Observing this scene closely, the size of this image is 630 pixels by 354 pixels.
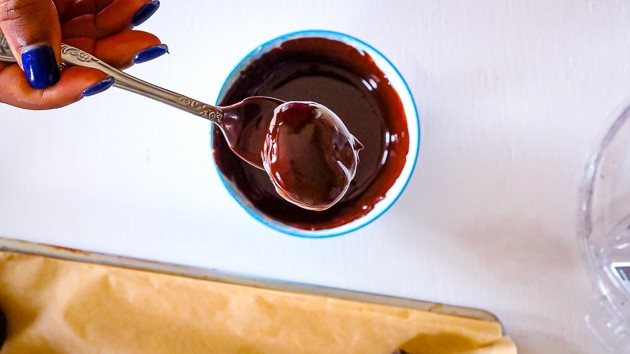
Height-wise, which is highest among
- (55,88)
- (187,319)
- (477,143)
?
(477,143)

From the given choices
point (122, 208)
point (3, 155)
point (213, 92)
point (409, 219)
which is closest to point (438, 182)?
point (409, 219)

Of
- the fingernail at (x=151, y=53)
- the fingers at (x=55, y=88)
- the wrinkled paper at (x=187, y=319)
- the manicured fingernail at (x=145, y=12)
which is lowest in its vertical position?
the wrinkled paper at (x=187, y=319)

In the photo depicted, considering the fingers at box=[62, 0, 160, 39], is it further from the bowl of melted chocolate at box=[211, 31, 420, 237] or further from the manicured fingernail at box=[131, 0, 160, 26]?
the bowl of melted chocolate at box=[211, 31, 420, 237]

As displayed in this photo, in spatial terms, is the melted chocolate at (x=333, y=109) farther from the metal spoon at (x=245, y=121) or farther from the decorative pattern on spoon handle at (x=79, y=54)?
the decorative pattern on spoon handle at (x=79, y=54)

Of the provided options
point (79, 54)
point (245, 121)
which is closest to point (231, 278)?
point (245, 121)

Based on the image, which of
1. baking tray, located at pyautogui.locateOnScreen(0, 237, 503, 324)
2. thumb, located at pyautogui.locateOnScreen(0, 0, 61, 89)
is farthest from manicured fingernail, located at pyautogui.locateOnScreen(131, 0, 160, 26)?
baking tray, located at pyautogui.locateOnScreen(0, 237, 503, 324)

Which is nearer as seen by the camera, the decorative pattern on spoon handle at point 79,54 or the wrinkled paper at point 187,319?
the decorative pattern on spoon handle at point 79,54

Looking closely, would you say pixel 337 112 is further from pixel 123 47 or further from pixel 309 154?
pixel 123 47

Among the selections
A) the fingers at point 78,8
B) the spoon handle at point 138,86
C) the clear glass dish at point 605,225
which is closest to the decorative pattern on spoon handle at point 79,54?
the spoon handle at point 138,86
